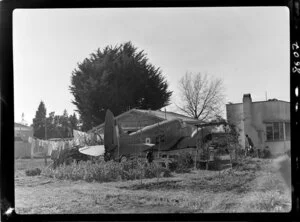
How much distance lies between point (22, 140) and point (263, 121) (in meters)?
2.38

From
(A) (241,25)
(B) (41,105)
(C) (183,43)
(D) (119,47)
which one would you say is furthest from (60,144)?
(A) (241,25)

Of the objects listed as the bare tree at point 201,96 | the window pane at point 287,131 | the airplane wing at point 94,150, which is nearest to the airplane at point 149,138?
the airplane wing at point 94,150

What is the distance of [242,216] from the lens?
3727 millimetres

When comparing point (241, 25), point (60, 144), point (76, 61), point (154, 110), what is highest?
point (241, 25)

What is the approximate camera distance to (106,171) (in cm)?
399

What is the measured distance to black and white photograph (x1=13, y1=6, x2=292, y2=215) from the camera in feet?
12.3

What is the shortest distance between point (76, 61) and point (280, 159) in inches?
85.9

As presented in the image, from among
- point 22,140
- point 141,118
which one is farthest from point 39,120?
point 141,118

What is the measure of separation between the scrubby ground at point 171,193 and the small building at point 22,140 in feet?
0.26

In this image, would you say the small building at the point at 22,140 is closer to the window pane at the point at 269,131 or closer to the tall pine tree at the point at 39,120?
the tall pine tree at the point at 39,120

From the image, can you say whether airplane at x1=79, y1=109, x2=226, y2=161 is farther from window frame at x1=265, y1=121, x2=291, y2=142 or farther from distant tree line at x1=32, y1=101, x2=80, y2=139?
window frame at x1=265, y1=121, x2=291, y2=142

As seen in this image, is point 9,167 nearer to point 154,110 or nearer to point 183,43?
point 154,110

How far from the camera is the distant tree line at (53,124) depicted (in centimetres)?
383

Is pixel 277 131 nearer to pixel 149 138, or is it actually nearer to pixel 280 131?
pixel 280 131
